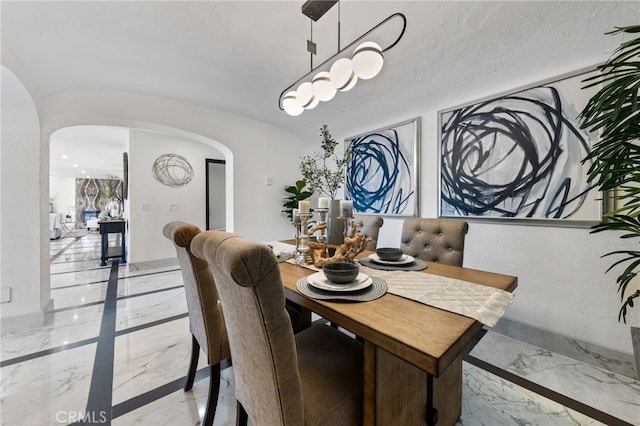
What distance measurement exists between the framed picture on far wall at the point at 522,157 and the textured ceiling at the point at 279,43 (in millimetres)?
188

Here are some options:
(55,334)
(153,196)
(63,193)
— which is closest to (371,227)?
(55,334)

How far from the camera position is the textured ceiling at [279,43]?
1.50 m

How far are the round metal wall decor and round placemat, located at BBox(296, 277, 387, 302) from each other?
4.37m

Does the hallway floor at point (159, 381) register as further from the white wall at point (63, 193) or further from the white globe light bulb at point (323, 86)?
the white wall at point (63, 193)

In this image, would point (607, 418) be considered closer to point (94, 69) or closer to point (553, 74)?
point (553, 74)

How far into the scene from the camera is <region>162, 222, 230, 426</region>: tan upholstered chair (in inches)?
43.8

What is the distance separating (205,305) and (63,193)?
15.0 metres

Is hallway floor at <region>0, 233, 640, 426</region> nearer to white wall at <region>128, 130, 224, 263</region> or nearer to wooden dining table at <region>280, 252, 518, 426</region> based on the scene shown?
wooden dining table at <region>280, 252, 518, 426</region>

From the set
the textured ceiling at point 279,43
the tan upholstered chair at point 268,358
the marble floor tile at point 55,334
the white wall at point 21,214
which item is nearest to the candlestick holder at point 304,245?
the tan upholstered chair at point 268,358

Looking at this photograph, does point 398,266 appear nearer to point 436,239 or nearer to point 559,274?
point 436,239

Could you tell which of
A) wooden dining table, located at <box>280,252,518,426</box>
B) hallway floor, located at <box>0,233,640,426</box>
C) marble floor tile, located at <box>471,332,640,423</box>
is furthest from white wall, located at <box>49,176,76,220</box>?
marble floor tile, located at <box>471,332,640,423</box>

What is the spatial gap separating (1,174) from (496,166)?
4281 mm

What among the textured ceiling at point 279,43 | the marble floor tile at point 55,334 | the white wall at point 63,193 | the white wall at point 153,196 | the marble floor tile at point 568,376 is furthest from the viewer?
the white wall at point 63,193

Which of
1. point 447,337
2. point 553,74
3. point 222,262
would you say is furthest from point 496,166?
point 222,262
